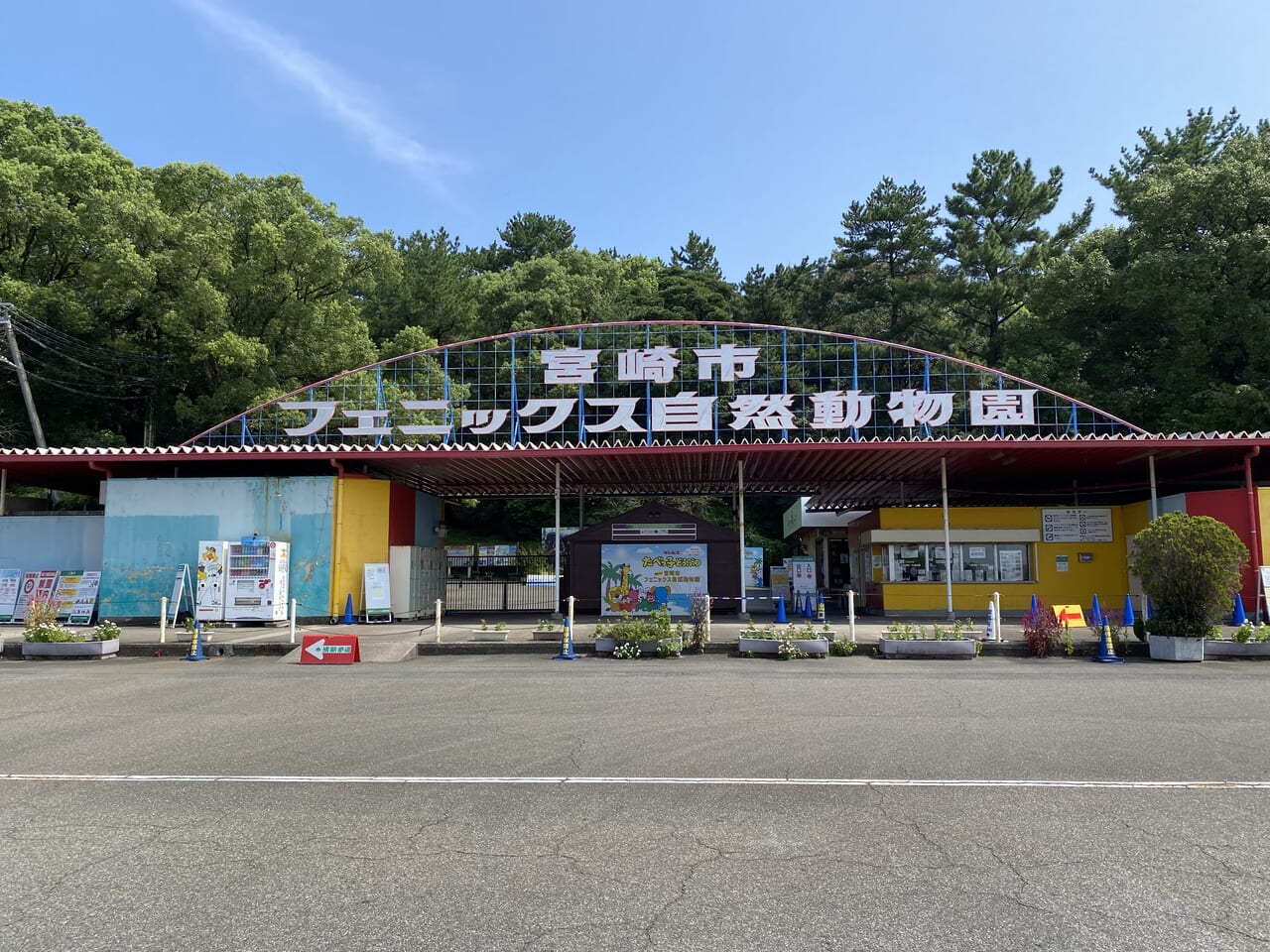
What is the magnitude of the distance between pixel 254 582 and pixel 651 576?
945 cm

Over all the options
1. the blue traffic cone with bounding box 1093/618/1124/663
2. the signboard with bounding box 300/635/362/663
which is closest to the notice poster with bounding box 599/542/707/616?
the signboard with bounding box 300/635/362/663

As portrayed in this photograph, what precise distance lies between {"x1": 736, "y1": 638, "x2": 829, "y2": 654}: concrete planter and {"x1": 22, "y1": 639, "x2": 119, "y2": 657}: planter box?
36.9 feet

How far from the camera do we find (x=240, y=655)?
1596 cm

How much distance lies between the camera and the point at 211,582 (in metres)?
19.4

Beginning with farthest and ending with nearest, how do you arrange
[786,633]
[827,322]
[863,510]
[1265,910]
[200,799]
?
[827,322]
[863,510]
[786,633]
[200,799]
[1265,910]

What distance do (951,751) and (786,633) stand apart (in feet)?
25.4

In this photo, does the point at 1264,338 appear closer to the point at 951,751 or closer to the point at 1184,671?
the point at 1184,671

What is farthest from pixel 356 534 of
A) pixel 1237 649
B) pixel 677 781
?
pixel 1237 649

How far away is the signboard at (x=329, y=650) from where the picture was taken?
577 inches

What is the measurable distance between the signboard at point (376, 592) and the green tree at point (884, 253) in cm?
3548

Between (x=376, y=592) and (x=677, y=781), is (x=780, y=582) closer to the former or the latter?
(x=376, y=592)

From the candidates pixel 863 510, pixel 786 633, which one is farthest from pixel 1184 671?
pixel 863 510

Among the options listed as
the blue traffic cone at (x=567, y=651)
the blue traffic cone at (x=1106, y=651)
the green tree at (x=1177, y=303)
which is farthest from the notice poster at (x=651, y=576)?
the green tree at (x=1177, y=303)

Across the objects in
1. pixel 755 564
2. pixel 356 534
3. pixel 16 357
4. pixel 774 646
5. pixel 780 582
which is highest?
pixel 16 357
